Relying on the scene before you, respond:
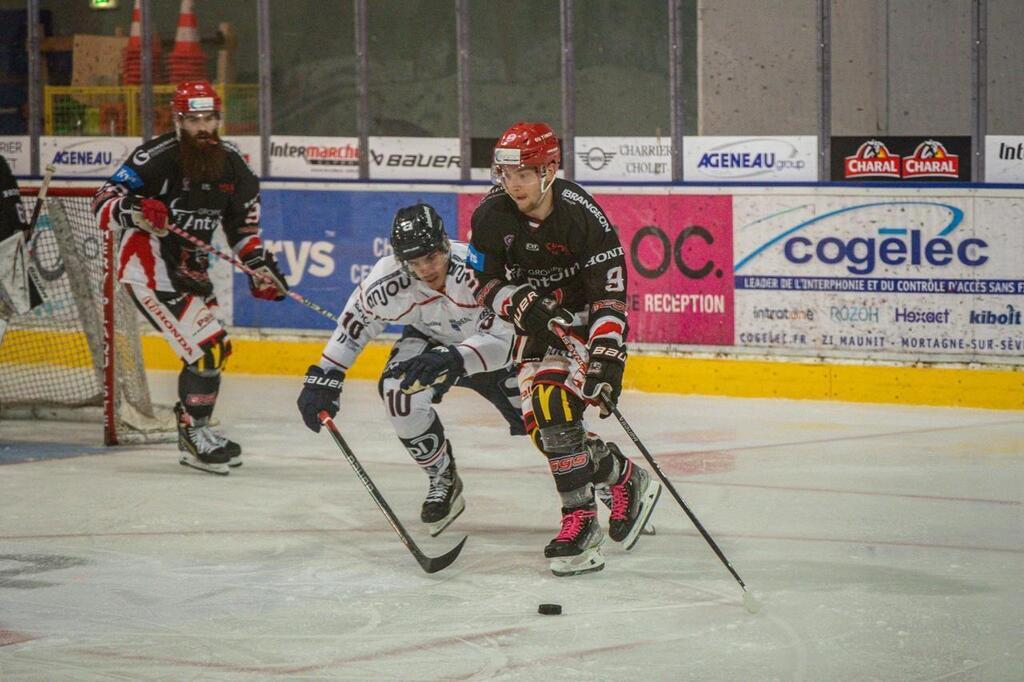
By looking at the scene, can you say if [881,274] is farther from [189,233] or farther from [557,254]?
[557,254]

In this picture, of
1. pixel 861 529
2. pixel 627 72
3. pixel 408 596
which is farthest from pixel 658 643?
pixel 627 72

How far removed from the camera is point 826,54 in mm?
9008

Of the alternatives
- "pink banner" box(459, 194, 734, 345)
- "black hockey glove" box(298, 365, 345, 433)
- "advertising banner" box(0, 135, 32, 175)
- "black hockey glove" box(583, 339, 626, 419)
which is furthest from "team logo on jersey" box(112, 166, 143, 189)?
"advertising banner" box(0, 135, 32, 175)

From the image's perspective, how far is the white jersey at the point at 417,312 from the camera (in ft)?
18.6

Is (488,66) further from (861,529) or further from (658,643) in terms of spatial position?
(658,643)

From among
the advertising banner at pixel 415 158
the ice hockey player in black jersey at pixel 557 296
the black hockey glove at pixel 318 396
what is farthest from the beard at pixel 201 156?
the advertising banner at pixel 415 158

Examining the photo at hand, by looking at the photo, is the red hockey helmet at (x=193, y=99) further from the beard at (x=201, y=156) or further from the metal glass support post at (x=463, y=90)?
the metal glass support post at (x=463, y=90)

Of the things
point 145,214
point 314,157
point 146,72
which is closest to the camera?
point 145,214

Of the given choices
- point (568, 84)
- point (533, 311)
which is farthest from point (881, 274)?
point (533, 311)

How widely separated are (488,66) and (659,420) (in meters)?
3.91

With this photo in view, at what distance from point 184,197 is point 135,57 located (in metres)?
4.16

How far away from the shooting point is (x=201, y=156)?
7008mm

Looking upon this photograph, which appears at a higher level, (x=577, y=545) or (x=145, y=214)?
(x=145, y=214)

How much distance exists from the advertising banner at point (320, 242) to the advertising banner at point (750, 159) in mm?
1402
